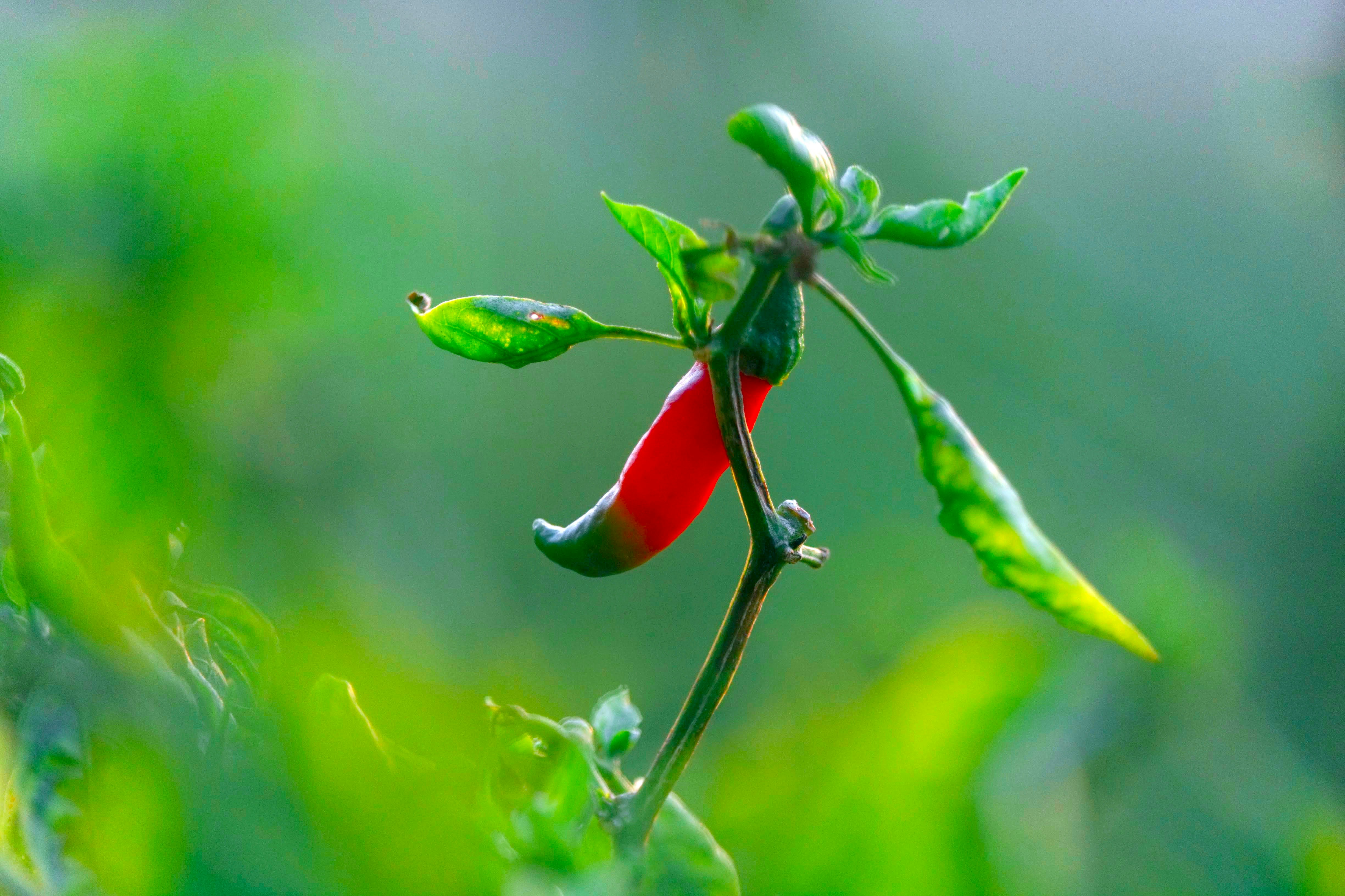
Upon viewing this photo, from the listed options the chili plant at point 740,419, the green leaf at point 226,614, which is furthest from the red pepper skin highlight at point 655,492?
the green leaf at point 226,614

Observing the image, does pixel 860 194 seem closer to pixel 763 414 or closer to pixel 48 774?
pixel 48 774

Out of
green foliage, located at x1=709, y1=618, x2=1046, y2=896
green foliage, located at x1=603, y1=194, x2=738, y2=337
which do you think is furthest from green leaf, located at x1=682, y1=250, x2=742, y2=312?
green foliage, located at x1=709, y1=618, x2=1046, y2=896

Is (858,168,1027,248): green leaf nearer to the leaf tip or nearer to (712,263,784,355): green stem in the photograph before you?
(712,263,784,355): green stem

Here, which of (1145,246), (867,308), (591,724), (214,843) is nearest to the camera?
(214,843)

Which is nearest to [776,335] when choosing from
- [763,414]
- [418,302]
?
[418,302]

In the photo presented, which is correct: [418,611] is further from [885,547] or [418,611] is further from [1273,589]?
[1273,589]

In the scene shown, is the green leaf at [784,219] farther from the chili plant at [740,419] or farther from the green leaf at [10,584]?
the green leaf at [10,584]

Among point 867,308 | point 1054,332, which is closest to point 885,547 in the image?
point 867,308
